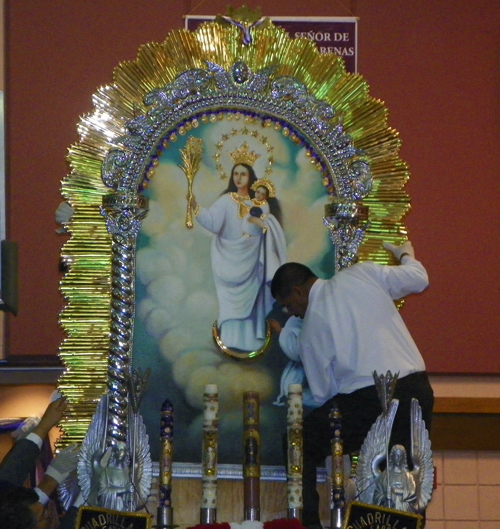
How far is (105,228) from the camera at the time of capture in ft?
13.6

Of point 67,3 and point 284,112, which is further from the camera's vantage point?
point 67,3

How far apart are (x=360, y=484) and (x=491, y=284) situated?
193 centimetres

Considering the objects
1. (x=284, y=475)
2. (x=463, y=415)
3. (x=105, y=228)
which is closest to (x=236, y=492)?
(x=284, y=475)

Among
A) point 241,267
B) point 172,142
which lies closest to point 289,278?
point 241,267

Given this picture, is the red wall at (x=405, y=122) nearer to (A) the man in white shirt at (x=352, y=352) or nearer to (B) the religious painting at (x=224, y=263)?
(B) the religious painting at (x=224, y=263)

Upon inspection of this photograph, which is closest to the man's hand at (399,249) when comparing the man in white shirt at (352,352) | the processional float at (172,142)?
the processional float at (172,142)

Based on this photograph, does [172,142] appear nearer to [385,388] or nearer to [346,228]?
[346,228]

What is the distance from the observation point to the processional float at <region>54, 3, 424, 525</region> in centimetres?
407

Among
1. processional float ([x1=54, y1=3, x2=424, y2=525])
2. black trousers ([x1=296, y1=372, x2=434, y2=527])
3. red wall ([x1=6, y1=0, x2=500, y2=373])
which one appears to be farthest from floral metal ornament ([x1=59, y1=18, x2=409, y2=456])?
red wall ([x1=6, y1=0, x2=500, y2=373])

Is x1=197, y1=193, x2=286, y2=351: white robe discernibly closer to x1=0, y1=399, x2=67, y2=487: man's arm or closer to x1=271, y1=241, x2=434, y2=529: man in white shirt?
x1=271, y1=241, x2=434, y2=529: man in white shirt

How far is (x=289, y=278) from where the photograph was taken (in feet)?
13.2

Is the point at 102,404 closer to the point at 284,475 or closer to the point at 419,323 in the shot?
the point at 284,475

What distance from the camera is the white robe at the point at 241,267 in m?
4.14

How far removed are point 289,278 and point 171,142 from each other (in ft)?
2.45
